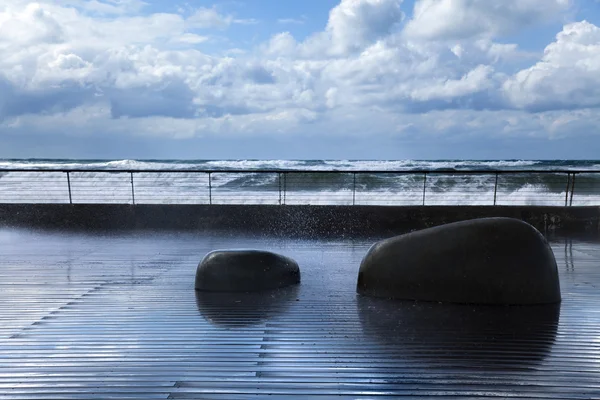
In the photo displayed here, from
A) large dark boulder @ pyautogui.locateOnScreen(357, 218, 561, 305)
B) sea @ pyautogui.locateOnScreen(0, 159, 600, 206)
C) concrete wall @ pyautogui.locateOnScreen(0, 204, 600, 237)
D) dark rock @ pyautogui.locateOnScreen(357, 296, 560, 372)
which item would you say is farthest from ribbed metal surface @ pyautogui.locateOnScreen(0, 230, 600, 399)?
sea @ pyautogui.locateOnScreen(0, 159, 600, 206)

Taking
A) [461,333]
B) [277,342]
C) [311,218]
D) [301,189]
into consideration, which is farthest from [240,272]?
[301,189]

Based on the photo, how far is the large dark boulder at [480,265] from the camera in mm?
4160

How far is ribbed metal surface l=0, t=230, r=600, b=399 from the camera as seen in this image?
8.93 feet

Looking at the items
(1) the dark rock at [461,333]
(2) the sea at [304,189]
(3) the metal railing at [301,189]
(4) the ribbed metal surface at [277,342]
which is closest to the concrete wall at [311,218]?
(4) the ribbed metal surface at [277,342]

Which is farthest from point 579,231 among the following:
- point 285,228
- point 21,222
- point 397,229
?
point 21,222

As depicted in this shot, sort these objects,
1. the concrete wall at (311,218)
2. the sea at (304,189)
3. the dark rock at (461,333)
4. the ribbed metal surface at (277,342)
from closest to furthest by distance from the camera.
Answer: the ribbed metal surface at (277,342) < the dark rock at (461,333) < the concrete wall at (311,218) < the sea at (304,189)

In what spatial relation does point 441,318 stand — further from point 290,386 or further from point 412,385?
point 290,386

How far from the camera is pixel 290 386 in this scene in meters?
2.71

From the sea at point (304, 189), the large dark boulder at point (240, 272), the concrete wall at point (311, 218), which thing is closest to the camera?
the large dark boulder at point (240, 272)

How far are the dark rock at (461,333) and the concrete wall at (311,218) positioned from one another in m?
4.51

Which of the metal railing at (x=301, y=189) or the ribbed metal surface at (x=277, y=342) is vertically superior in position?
the ribbed metal surface at (x=277, y=342)

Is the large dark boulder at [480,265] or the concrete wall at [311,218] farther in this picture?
the concrete wall at [311,218]

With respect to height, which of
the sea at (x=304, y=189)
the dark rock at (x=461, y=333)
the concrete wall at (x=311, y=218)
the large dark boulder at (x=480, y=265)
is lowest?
the sea at (x=304, y=189)

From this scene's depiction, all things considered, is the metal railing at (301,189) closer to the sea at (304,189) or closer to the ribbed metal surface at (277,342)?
the sea at (304,189)
